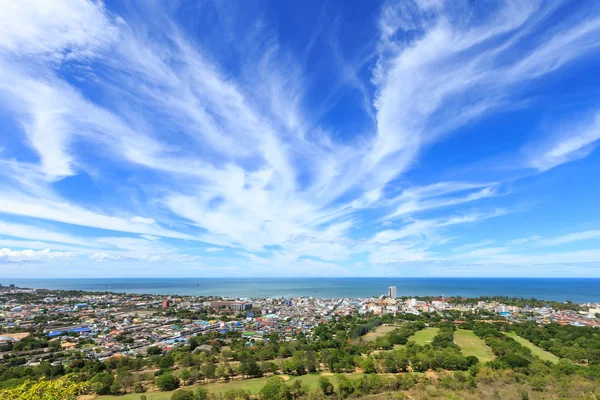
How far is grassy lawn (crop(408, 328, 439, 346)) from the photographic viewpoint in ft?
90.1

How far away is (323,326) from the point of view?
35.4m

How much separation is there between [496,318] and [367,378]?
35.1 meters

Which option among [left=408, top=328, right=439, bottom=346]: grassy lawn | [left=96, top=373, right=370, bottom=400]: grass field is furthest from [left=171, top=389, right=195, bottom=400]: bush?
[left=408, top=328, right=439, bottom=346]: grassy lawn

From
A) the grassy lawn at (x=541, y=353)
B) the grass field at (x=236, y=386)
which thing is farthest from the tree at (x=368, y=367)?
the grassy lawn at (x=541, y=353)

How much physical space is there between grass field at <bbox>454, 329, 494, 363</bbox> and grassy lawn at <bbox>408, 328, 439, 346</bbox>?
7.30 feet

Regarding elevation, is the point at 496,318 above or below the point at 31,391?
below

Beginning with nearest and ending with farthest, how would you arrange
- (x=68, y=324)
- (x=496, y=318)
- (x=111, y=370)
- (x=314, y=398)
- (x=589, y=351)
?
(x=314, y=398)
(x=111, y=370)
(x=589, y=351)
(x=68, y=324)
(x=496, y=318)

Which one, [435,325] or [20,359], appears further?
[435,325]

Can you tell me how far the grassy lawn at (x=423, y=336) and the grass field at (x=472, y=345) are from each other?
2.23m

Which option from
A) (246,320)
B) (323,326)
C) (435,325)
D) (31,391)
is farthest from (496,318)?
(31,391)

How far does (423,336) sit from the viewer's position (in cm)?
2988

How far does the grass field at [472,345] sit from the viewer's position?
74.9ft

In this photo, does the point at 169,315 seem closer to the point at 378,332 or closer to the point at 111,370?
the point at 111,370

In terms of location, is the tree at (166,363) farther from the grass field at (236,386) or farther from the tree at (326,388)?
the tree at (326,388)
